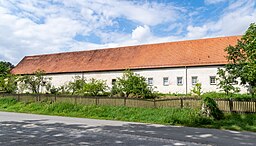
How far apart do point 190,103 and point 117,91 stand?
33.3 feet

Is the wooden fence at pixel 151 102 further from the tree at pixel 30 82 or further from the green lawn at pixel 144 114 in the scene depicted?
the tree at pixel 30 82

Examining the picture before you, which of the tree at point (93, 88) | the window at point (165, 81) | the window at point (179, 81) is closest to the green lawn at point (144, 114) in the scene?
the tree at point (93, 88)

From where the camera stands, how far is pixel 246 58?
664 inches

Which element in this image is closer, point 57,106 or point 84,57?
point 57,106

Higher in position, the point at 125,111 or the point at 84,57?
the point at 84,57

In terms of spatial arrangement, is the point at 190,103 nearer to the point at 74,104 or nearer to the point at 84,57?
the point at 74,104

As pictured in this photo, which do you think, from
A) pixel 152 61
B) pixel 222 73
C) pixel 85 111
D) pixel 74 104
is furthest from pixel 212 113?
pixel 152 61

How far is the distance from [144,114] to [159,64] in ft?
51.0

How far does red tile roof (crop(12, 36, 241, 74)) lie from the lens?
30466mm

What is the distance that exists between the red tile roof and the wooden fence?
12567 mm

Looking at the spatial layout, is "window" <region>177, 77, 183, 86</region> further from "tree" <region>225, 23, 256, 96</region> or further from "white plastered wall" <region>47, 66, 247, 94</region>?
"tree" <region>225, 23, 256, 96</region>

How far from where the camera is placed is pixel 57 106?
20969 millimetres

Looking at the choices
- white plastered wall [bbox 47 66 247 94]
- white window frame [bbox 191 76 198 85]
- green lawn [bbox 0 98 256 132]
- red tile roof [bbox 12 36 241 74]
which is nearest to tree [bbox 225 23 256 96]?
green lawn [bbox 0 98 256 132]

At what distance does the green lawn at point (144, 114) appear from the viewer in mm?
13641
